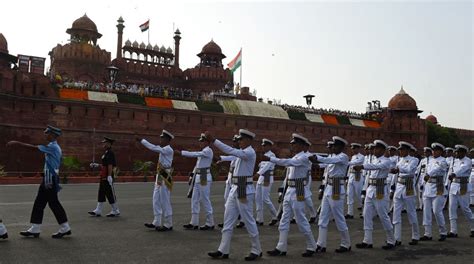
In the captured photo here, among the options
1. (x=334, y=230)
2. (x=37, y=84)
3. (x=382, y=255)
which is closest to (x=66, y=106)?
(x=37, y=84)

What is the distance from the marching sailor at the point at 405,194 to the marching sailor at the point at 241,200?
290cm

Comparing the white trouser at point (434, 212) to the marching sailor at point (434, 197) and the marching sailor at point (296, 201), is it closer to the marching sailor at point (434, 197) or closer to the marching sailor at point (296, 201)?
the marching sailor at point (434, 197)

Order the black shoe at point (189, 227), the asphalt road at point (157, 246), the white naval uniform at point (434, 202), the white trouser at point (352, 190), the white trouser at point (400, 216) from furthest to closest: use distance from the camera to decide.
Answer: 1. the white trouser at point (352, 190)
2. the black shoe at point (189, 227)
3. the white naval uniform at point (434, 202)
4. the white trouser at point (400, 216)
5. the asphalt road at point (157, 246)

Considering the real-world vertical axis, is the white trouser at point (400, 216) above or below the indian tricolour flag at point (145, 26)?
below

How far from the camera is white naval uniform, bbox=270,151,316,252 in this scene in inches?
246

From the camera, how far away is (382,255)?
6.50 m

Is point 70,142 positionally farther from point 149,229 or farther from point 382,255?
point 382,255

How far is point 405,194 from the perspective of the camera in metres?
7.84

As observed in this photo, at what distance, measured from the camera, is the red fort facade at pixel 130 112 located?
81.8ft

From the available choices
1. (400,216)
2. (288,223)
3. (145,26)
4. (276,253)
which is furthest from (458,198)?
(145,26)

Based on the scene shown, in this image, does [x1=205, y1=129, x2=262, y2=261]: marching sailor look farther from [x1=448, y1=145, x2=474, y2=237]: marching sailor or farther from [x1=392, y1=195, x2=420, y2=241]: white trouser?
[x1=448, y1=145, x2=474, y2=237]: marching sailor

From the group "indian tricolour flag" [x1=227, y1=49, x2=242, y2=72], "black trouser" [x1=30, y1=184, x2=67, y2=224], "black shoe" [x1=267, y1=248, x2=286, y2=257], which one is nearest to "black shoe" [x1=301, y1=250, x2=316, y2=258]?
"black shoe" [x1=267, y1=248, x2=286, y2=257]

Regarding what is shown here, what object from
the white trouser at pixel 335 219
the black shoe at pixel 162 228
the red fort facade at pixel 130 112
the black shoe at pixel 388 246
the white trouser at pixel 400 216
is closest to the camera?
the white trouser at pixel 335 219

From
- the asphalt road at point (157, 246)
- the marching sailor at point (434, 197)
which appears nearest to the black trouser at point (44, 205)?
the asphalt road at point (157, 246)
